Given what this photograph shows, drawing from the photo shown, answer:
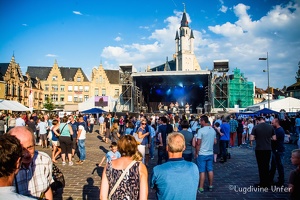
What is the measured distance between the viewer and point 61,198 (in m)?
5.17

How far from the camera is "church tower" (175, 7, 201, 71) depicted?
235 feet

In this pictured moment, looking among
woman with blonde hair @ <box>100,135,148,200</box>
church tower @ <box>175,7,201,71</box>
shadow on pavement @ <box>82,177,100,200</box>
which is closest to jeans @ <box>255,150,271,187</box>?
shadow on pavement @ <box>82,177,100,200</box>

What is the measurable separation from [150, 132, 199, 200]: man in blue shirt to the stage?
976 inches

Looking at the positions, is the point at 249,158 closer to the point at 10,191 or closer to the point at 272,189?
the point at 272,189

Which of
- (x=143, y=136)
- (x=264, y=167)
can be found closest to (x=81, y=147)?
(x=143, y=136)

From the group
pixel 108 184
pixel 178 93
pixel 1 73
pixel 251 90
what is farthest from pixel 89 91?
pixel 108 184

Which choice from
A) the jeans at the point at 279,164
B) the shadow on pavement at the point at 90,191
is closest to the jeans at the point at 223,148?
the jeans at the point at 279,164

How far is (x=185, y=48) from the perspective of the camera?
7206 centimetres

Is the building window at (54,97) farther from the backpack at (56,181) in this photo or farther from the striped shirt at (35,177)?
the striped shirt at (35,177)

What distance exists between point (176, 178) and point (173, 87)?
32.2 metres

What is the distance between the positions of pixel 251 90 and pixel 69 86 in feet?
144

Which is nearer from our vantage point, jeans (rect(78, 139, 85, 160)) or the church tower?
jeans (rect(78, 139, 85, 160))

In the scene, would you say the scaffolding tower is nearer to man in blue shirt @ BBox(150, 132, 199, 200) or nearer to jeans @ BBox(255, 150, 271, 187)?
jeans @ BBox(255, 150, 271, 187)

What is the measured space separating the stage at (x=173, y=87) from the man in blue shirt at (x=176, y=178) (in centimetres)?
2479
